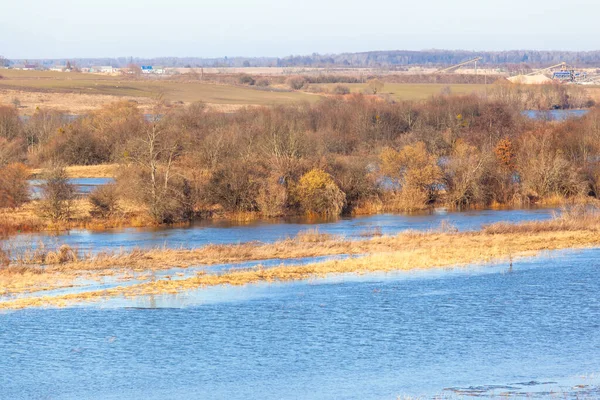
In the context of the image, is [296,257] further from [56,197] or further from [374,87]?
[374,87]

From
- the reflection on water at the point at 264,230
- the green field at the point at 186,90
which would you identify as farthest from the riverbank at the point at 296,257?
the green field at the point at 186,90

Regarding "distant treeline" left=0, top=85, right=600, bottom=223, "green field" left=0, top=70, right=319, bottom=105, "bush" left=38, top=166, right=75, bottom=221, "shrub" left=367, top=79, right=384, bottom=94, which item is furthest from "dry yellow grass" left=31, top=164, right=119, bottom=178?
"shrub" left=367, top=79, right=384, bottom=94

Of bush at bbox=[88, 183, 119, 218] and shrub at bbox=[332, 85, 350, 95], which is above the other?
shrub at bbox=[332, 85, 350, 95]

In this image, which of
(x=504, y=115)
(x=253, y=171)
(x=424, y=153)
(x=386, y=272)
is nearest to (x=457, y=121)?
(x=504, y=115)

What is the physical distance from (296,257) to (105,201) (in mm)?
18206

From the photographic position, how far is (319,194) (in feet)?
187

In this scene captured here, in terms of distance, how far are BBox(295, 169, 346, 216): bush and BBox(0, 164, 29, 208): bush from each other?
58.3ft

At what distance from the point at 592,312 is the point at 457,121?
61799 millimetres

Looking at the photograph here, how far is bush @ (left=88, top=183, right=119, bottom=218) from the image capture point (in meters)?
54.4

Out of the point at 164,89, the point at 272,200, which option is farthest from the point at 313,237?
the point at 164,89

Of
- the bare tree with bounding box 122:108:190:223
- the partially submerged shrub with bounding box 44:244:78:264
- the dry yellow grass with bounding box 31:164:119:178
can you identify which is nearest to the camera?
the partially submerged shrub with bounding box 44:244:78:264

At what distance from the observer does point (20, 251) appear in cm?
A: 4066

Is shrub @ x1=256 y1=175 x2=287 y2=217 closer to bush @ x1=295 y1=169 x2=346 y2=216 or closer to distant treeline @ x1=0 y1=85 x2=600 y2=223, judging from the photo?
distant treeline @ x1=0 y1=85 x2=600 y2=223

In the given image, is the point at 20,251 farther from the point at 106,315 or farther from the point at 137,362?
the point at 137,362
